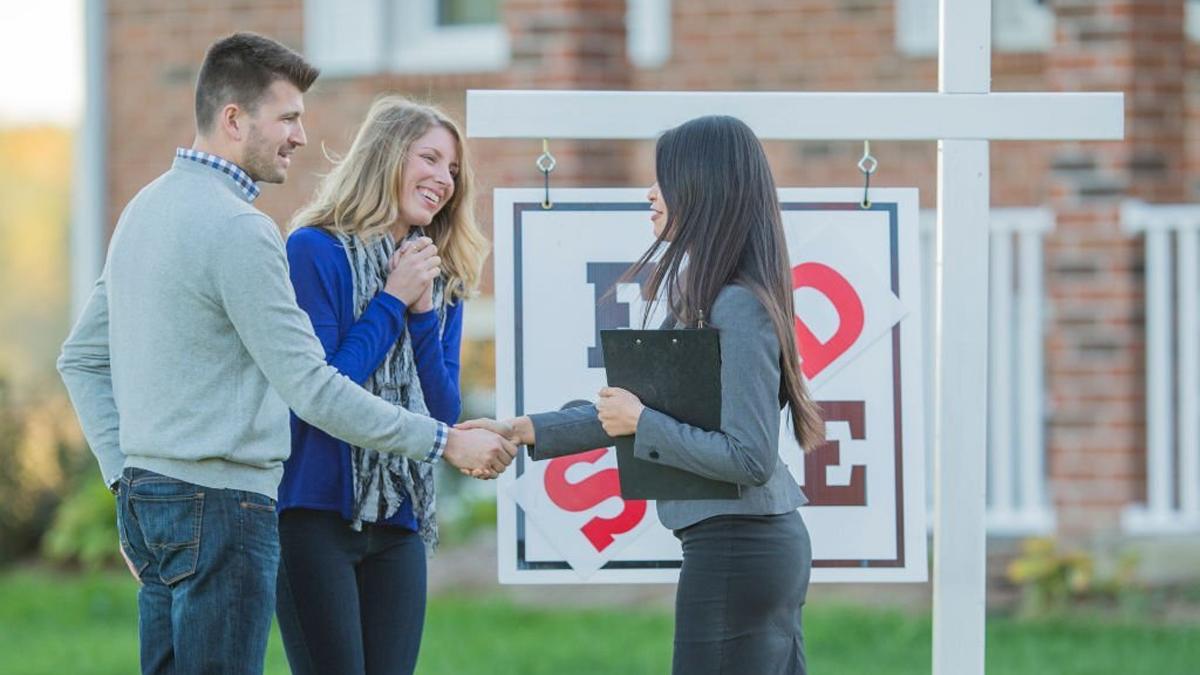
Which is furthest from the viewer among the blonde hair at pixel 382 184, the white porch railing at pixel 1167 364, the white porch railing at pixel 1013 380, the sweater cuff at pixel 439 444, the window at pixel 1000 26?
the window at pixel 1000 26

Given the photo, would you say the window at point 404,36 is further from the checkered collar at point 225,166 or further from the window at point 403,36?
the checkered collar at point 225,166

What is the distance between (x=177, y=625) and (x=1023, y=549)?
5743 millimetres

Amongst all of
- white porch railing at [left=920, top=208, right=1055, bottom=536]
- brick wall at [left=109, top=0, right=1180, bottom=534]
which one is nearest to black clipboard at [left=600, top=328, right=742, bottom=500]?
brick wall at [left=109, top=0, right=1180, bottom=534]

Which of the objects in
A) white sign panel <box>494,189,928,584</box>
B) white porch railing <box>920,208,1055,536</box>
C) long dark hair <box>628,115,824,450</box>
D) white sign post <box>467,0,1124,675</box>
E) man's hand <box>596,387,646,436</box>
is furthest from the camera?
white porch railing <box>920,208,1055,536</box>

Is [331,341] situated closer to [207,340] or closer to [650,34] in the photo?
[207,340]

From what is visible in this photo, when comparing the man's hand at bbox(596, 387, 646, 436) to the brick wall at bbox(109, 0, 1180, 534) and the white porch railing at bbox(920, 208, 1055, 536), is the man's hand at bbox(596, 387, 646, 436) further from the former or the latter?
the white porch railing at bbox(920, 208, 1055, 536)

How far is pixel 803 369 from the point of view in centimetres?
483

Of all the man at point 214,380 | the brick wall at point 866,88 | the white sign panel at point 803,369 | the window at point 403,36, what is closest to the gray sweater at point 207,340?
the man at point 214,380

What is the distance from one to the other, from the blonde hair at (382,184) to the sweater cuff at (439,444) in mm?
449

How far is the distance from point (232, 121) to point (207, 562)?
94 cm

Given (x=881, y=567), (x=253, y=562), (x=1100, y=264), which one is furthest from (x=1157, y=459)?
(x=253, y=562)

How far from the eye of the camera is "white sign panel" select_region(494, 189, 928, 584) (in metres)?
4.79

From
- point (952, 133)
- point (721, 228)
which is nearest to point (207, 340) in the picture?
point (721, 228)

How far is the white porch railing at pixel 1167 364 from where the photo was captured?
8500 millimetres
